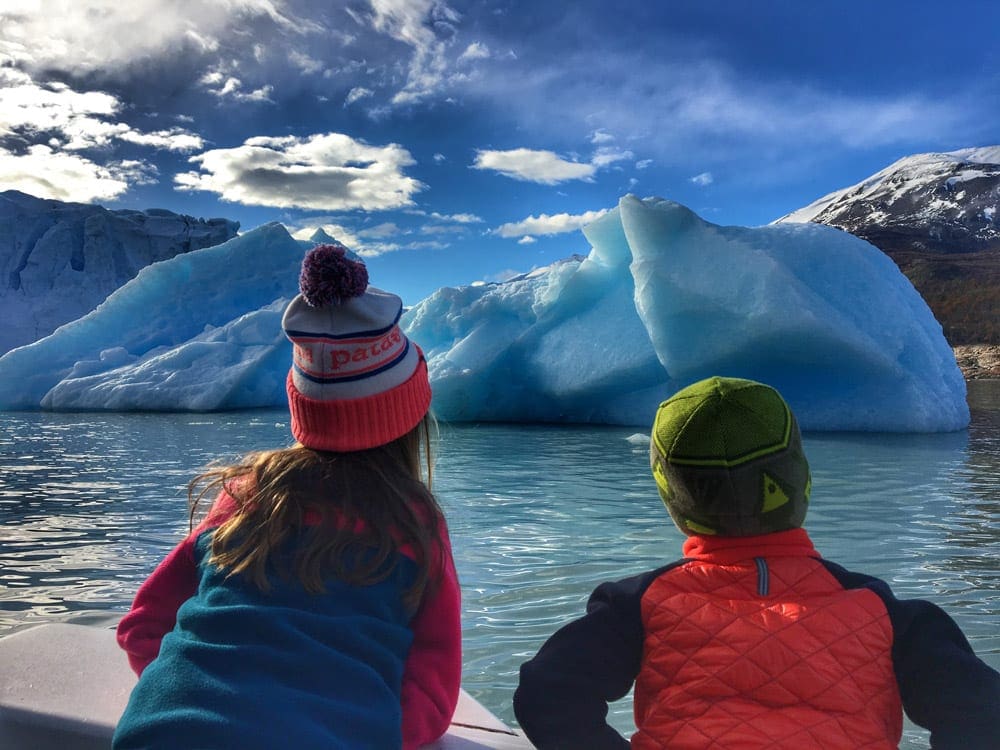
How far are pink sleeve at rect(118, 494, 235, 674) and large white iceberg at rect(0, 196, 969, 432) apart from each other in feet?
24.9

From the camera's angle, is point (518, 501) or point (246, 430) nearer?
point (518, 501)

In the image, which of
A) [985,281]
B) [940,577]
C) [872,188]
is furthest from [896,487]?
[872,188]

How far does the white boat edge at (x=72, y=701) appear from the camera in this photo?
116 cm

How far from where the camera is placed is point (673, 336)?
28.3 ft

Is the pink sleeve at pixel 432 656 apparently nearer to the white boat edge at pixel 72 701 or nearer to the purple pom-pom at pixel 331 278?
the white boat edge at pixel 72 701

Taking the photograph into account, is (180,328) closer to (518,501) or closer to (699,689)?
(518,501)

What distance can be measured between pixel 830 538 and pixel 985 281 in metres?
46.0

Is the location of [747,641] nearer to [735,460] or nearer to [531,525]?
[735,460]

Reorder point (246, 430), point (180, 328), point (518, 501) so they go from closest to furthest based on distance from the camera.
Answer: point (518, 501), point (246, 430), point (180, 328)

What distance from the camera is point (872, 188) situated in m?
77.2

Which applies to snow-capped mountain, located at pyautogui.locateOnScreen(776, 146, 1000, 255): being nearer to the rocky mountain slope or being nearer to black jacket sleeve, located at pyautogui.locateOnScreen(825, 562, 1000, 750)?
the rocky mountain slope

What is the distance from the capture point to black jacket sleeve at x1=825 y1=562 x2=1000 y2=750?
2.82 feet

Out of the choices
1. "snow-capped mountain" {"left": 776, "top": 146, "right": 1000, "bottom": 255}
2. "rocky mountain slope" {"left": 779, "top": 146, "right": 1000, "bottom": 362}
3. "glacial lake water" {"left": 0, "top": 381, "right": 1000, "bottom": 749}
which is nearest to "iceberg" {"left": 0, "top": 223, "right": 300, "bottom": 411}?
"glacial lake water" {"left": 0, "top": 381, "right": 1000, "bottom": 749}

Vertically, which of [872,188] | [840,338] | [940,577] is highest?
[872,188]
